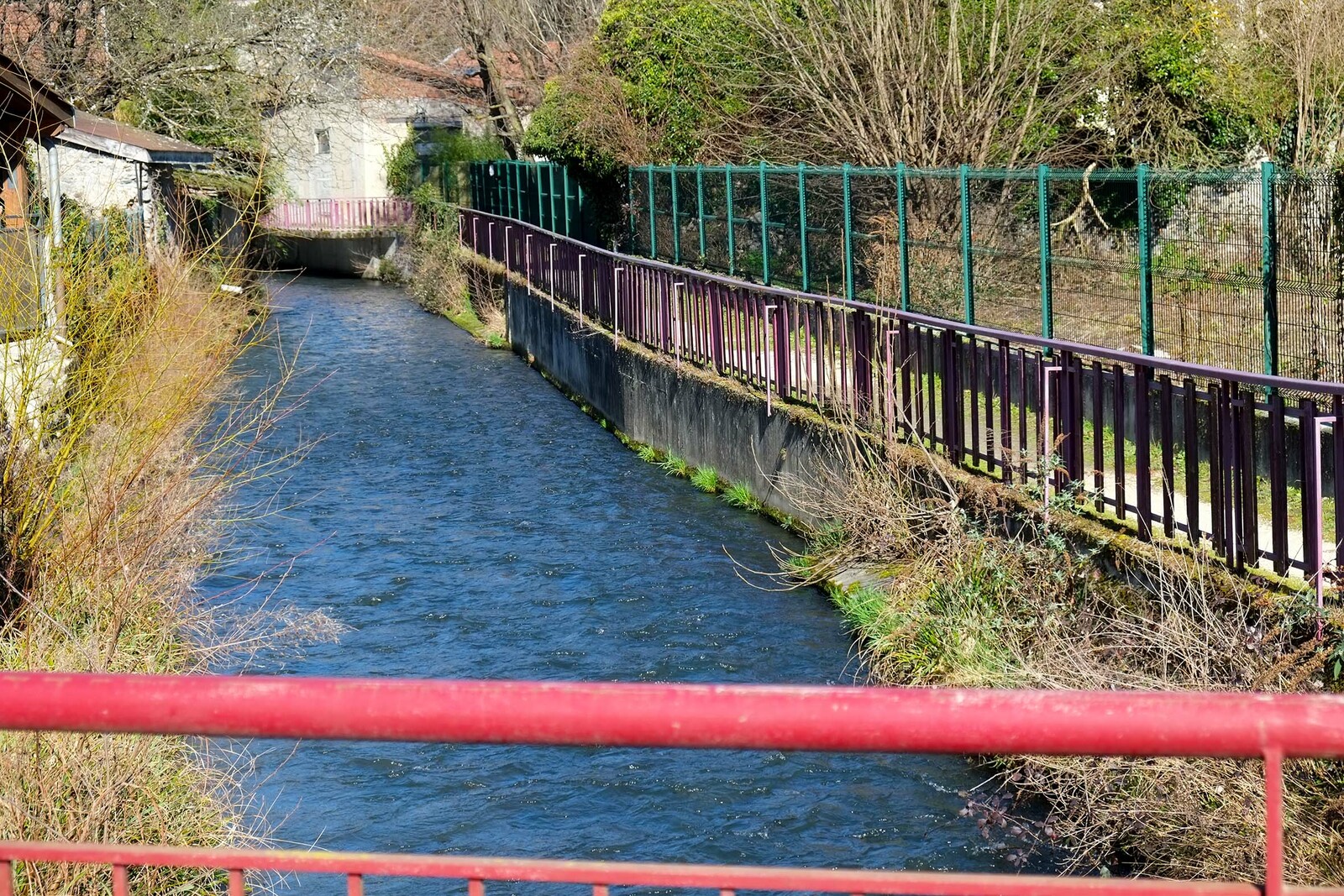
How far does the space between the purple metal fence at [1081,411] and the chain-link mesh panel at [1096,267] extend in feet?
3.17

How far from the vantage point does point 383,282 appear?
141 ft

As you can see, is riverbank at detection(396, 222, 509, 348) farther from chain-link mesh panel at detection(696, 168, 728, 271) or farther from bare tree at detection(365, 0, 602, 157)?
chain-link mesh panel at detection(696, 168, 728, 271)

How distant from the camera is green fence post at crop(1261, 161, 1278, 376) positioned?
10422 millimetres

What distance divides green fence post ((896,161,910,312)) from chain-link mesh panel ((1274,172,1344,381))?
4.02 m

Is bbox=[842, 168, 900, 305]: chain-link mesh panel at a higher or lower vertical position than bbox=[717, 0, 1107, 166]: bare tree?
lower

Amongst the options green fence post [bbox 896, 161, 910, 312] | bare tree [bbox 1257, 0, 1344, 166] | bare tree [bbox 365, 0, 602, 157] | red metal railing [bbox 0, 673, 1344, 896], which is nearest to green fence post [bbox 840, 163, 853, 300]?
green fence post [bbox 896, 161, 910, 312]

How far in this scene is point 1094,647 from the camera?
26.1 feet

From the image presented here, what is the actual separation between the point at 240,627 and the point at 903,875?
23.2ft

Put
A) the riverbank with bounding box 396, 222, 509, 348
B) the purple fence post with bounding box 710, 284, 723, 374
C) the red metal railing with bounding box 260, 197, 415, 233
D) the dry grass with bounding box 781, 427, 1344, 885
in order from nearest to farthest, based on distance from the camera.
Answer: the dry grass with bounding box 781, 427, 1344, 885, the purple fence post with bounding box 710, 284, 723, 374, the riverbank with bounding box 396, 222, 509, 348, the red metal railing with bounding box 260, 197, 415, 233

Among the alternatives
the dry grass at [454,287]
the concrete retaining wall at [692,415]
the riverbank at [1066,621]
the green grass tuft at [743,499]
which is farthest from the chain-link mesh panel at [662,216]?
the riverbank at [1066,621]

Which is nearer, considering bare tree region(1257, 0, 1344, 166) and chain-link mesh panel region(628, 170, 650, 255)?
bare tree region(1257, 0, 1344, 166)

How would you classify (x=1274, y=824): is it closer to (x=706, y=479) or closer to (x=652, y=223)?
(x=706, y=479)

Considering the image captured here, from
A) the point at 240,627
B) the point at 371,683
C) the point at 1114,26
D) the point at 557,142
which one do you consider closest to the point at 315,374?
the point at 557,142

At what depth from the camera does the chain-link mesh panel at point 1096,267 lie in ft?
39.2
